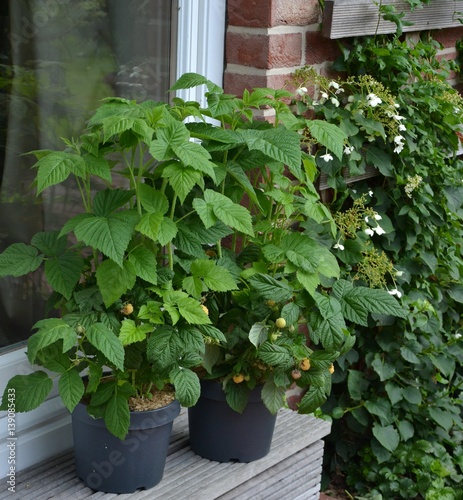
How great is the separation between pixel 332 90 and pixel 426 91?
36 centimetres

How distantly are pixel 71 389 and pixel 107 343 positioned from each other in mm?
124

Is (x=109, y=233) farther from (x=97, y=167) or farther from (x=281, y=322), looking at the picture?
(x=281, y=322)

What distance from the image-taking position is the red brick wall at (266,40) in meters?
2.13

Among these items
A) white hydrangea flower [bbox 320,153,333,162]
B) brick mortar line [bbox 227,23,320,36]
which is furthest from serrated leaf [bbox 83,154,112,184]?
white hydrangea flower [bbox 320,153,333,162]

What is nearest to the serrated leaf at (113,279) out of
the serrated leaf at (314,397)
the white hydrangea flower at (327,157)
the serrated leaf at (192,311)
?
the serrated leaf at (192,311)

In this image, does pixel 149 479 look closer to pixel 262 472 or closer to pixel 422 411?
pixel 262 472

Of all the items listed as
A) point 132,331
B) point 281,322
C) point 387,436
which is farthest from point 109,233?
point 387,436

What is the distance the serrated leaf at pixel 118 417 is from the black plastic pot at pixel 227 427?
0.91ft

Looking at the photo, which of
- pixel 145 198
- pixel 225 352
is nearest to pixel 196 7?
pixel 145 198

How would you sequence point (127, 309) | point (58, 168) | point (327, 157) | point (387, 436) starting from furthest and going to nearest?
point (387, 436), point (327, 157), point (127, 309), point (58, 168)

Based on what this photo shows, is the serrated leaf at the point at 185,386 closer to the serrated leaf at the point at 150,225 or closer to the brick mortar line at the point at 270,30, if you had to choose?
the serrated leaf at the point at 150,225

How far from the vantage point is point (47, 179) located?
58.4 inches

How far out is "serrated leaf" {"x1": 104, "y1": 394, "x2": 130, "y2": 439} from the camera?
1.59 m

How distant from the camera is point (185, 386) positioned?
1603mm
